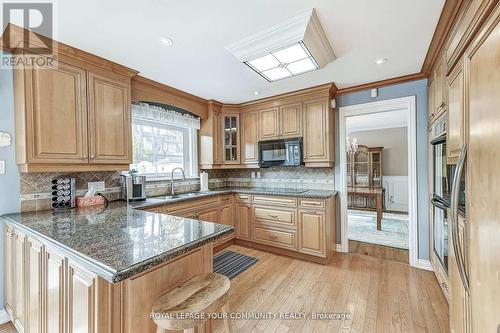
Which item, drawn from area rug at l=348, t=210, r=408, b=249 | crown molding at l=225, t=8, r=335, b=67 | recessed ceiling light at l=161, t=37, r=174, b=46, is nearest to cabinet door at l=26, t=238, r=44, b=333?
recessed ceiling light at l=161, t=37, r=174, b=46

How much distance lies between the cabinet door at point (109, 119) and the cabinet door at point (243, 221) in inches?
71.5

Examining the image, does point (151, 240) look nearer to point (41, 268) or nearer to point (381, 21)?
point (41, 268)

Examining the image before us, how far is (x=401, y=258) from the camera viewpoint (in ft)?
9.76

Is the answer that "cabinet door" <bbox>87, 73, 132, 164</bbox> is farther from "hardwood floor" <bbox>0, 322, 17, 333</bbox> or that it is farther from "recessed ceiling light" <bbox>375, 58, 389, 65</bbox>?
"recessed ceiling light" <bbox>375, 58, 389, 65</bbox>

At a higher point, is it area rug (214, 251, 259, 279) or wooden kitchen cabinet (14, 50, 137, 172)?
wooden kitchen cabinet (14, 50, 137, 172)

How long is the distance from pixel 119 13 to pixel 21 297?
2.21 metres

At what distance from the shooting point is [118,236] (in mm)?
1224

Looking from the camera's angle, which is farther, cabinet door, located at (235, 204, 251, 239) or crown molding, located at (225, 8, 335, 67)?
cabinet door, located at (235, 204, 251, 239)

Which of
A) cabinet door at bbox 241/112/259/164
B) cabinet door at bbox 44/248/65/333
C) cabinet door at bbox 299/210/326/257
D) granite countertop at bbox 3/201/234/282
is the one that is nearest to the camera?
granite countertop at bbox 3/201/234/282

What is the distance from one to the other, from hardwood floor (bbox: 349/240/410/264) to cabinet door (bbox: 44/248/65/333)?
335cm

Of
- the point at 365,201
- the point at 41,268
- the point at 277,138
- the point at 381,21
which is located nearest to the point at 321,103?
the point at 277,138

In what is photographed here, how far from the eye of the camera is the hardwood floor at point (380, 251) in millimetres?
3000

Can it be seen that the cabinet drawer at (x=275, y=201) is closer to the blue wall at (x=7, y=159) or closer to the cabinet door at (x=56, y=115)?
the cabinet door at (x=56, y=115)

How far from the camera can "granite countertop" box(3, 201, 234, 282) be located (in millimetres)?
904
